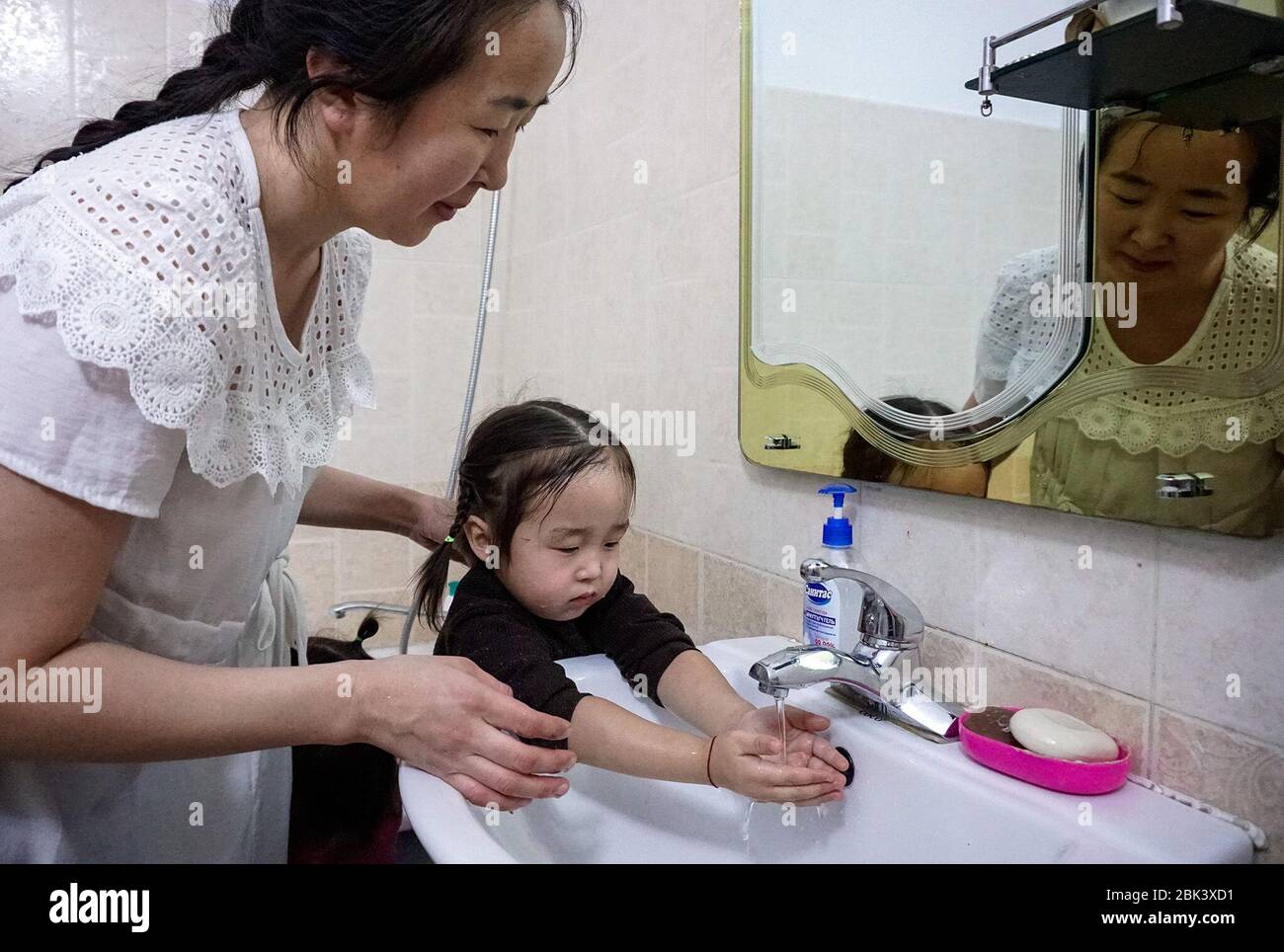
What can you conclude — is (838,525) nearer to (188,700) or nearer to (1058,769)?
(1058,769)

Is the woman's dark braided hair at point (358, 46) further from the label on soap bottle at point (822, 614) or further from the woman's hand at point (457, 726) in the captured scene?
the label on soap bottle at point (822, 614)

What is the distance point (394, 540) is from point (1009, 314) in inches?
49.7

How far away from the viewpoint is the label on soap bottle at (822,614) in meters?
0.81

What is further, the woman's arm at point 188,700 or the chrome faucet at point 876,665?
the chrome faucet at point 876,665

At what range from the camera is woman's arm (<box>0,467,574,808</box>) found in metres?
0.56

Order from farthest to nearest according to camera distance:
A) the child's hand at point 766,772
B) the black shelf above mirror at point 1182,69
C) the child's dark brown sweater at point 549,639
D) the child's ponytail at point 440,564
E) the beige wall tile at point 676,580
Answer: the beige wall tile at point 676,580
the child's ponytail at point 440,564
the child's dark brown sweater at point 549,639
the child's hand at point 766,772
the black shelf above mirror at point 1182,69

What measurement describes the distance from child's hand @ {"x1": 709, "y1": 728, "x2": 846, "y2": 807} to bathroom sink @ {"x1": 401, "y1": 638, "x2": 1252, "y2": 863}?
0.14ft

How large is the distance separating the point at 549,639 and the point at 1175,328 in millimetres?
633

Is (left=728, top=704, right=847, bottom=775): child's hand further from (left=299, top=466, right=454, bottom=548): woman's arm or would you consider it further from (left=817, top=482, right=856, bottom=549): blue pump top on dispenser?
(left=299, top=466, right=454, bottom=548): woman's arm

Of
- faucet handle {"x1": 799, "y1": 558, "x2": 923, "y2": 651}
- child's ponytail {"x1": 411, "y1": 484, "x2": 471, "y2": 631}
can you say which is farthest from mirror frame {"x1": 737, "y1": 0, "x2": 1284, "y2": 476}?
child's ponytail {"x1": 411, "y1": 484, "x2": 471, "y2": 631}

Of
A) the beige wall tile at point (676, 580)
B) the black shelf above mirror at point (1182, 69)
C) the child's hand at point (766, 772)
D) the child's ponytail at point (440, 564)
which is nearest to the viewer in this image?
the black shelf above mirror at point (1182, 69)

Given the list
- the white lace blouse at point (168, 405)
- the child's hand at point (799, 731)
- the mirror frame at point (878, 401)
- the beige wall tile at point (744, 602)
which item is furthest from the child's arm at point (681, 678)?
the white lace blouse at point (168, 405)

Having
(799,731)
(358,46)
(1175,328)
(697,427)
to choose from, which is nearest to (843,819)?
(799,731)

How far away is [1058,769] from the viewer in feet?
2.10
